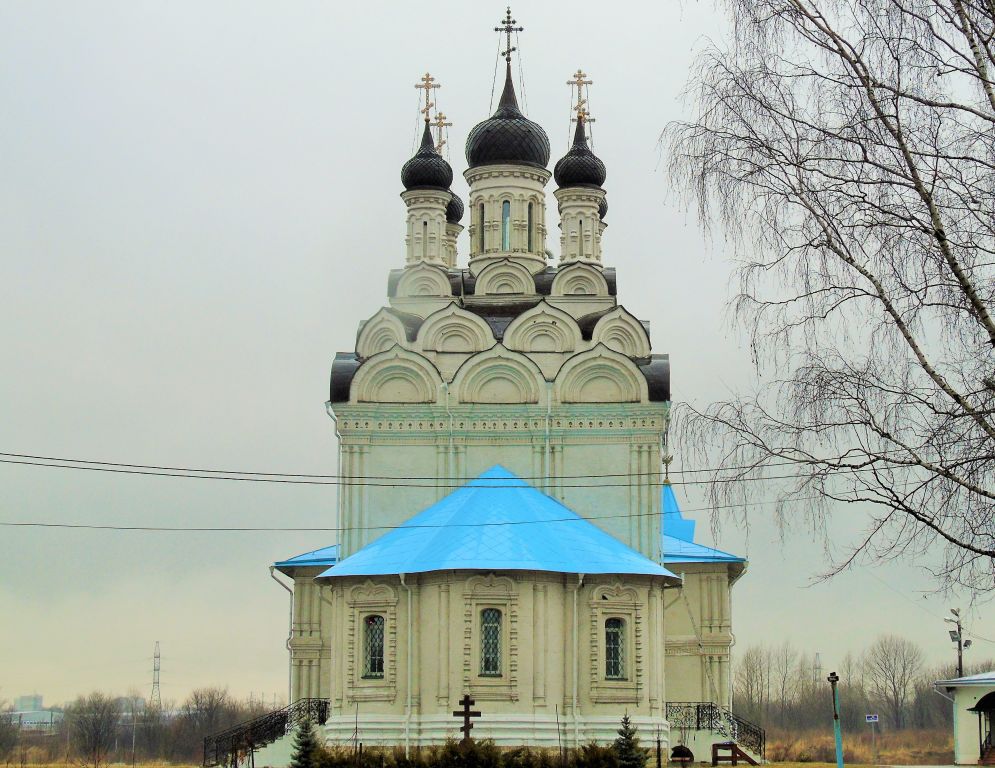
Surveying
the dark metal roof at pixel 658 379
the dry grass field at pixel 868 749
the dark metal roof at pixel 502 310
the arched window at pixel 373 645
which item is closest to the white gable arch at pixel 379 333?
the dark metal roof at pixel 502 310

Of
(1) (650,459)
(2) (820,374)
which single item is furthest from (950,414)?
(1) (650,459)

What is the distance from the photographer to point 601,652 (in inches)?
744

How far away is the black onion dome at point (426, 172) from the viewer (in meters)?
24.3

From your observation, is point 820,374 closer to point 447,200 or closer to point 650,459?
point 650,459

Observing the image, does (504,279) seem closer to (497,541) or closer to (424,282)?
(424,282)

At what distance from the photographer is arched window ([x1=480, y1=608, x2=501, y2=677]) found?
18.5 metres

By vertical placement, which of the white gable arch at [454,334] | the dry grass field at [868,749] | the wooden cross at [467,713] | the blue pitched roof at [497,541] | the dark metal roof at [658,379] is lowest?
the dry grass field at [868,749]

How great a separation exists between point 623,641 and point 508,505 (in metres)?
2.28

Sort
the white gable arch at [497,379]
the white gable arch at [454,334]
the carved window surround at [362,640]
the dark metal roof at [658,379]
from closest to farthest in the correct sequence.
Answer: the carved window surround at [362,640], the dark metal roof at [658,379], the white gable arch at [497,379], the white gable arch at [454,334]

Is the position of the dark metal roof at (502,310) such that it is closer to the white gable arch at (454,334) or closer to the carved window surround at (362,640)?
the white gable arch at (454,334)

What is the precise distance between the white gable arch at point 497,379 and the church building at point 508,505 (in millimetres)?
31

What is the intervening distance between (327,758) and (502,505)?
6.04m

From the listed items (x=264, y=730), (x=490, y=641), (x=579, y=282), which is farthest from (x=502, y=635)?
(x=579, y=282)

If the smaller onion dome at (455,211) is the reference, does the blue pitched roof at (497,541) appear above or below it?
below
